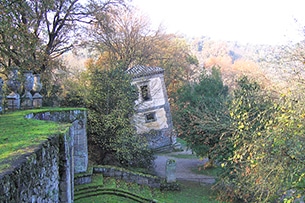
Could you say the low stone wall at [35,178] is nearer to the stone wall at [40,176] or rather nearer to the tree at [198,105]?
the stone wall at [40,176]

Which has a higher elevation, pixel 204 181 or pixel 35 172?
pixel 35 172

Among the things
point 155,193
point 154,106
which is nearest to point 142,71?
point 154,106

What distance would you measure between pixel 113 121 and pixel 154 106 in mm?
8343

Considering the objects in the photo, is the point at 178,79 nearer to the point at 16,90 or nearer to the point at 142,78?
the point at 142,78

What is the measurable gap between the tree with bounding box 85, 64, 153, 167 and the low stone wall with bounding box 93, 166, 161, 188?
71 centimetres

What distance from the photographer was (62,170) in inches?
165

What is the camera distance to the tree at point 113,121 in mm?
11555

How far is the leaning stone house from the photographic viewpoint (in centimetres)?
1909

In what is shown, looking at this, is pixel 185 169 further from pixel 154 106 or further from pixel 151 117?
pixel 154 106

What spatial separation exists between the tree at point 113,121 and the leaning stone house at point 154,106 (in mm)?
5890

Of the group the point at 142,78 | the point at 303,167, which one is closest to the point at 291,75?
the point at 303,167

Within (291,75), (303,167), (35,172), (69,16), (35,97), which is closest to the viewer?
(35,172)

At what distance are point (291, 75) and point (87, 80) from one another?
31.3 ft

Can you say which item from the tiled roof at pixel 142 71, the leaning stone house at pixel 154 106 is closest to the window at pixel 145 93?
the leaning stone house at pixel 154 106
